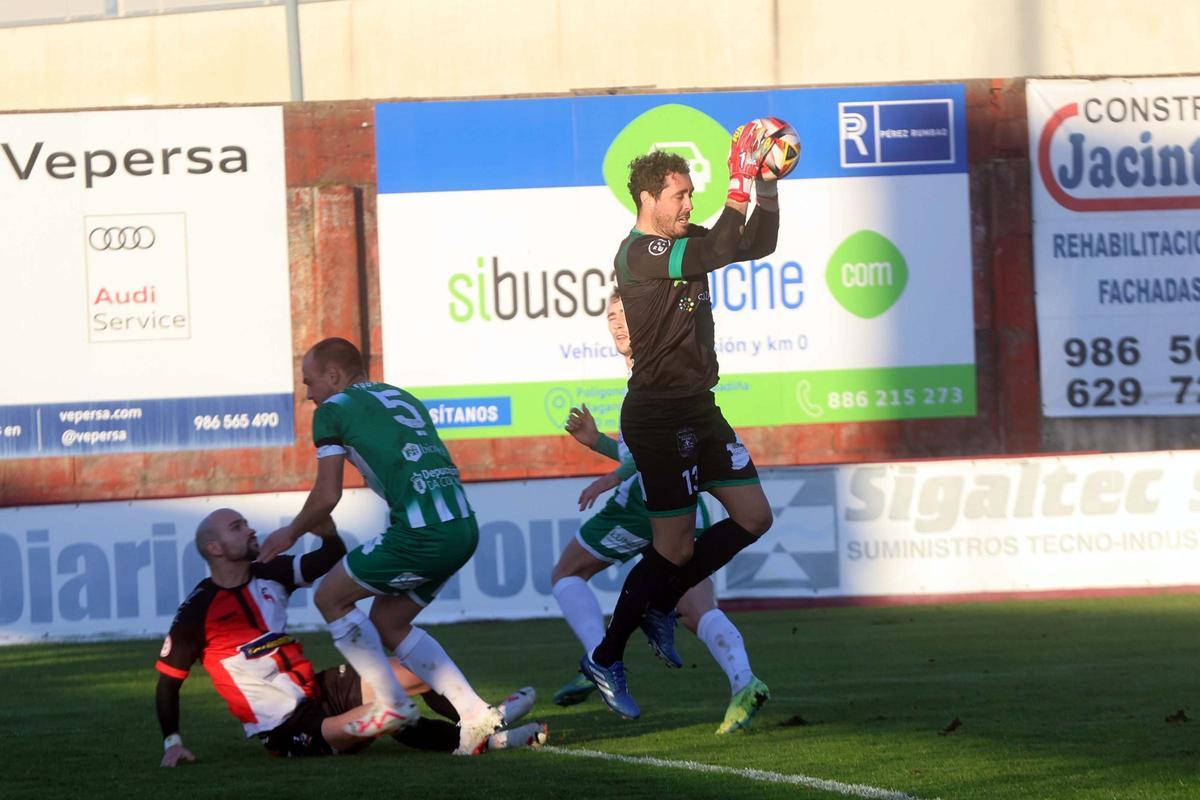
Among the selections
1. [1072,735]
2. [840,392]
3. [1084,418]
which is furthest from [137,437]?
[1072,735]

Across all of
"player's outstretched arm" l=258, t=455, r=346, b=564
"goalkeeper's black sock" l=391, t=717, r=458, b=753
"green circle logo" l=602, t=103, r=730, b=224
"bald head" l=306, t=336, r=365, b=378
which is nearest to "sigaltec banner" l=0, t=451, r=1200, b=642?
"green circle logo" l=602, t=103, r=730, b=224

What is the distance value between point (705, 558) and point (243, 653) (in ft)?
6.21

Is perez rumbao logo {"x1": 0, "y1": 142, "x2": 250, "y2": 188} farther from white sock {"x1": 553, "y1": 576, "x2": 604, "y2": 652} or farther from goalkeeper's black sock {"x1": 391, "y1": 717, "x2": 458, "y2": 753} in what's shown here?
goalkeeper's black sock {"x1": 391, "y1": 717, "x2": 458, "y2": 753}

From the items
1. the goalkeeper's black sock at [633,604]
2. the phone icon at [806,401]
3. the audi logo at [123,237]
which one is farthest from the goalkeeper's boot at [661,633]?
the audi logo at [123,237]

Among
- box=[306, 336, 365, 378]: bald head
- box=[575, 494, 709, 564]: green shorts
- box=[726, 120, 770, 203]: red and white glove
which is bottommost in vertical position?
box=[575, 494, 709, 564]: green shorts

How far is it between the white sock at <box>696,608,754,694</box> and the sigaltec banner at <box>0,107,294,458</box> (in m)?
13.2

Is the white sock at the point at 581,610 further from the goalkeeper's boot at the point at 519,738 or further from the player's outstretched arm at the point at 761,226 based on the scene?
the player's outstretched arm at the point at 761,226

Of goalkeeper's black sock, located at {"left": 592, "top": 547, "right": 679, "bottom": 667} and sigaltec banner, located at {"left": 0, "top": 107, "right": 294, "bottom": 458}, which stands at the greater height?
sigaltec banner, located at {"left": 0, "top": 107, "right": 294, "bottom": 458}

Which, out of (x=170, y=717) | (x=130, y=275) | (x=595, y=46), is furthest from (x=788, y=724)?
(x=595, y=46)

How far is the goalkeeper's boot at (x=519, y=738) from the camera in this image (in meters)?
7.35

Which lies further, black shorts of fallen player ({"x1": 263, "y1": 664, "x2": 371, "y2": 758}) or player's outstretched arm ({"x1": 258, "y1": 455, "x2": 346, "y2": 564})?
black shorts of fallen player ({"x1": 263, "y1": 664, "x2": 371, "y2": 758})

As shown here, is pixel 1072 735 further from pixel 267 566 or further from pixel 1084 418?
pixel 1084 418

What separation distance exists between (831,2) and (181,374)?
1580 cm

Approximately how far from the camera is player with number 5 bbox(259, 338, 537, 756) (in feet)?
23.0
